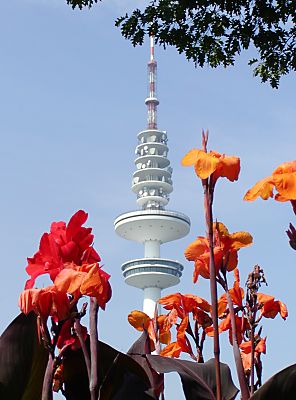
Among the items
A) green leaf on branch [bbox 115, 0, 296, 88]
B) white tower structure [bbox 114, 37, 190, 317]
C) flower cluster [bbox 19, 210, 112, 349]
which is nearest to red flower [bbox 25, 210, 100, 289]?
flower cluster [bbox 19, 210, 112, 349]

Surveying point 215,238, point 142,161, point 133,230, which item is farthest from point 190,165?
point 142,161

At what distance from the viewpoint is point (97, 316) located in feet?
2.83

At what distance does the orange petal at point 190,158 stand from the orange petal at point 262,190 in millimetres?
89

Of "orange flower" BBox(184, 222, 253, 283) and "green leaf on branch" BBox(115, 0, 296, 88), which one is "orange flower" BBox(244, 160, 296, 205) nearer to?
"orange flower" BBox(184, 222, 253, 283)

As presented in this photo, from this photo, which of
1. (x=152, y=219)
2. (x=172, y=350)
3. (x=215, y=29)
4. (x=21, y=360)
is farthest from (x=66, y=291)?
(x=152, y=219)

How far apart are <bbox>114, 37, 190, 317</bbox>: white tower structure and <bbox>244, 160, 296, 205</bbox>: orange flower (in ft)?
192

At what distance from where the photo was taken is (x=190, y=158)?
3.39 ft

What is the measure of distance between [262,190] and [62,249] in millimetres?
269

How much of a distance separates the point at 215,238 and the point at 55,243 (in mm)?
276

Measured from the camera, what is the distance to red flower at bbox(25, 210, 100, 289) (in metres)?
0.95

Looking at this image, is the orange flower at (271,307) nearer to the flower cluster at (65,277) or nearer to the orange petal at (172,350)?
the orange petal at (172,350)

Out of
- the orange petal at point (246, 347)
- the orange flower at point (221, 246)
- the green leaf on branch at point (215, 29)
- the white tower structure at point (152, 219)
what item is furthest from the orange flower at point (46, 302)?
the white tower structure at point (152, 219)

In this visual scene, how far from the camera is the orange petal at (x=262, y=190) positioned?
38.3 inches

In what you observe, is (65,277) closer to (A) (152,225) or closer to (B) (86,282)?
(B) (86,282)
